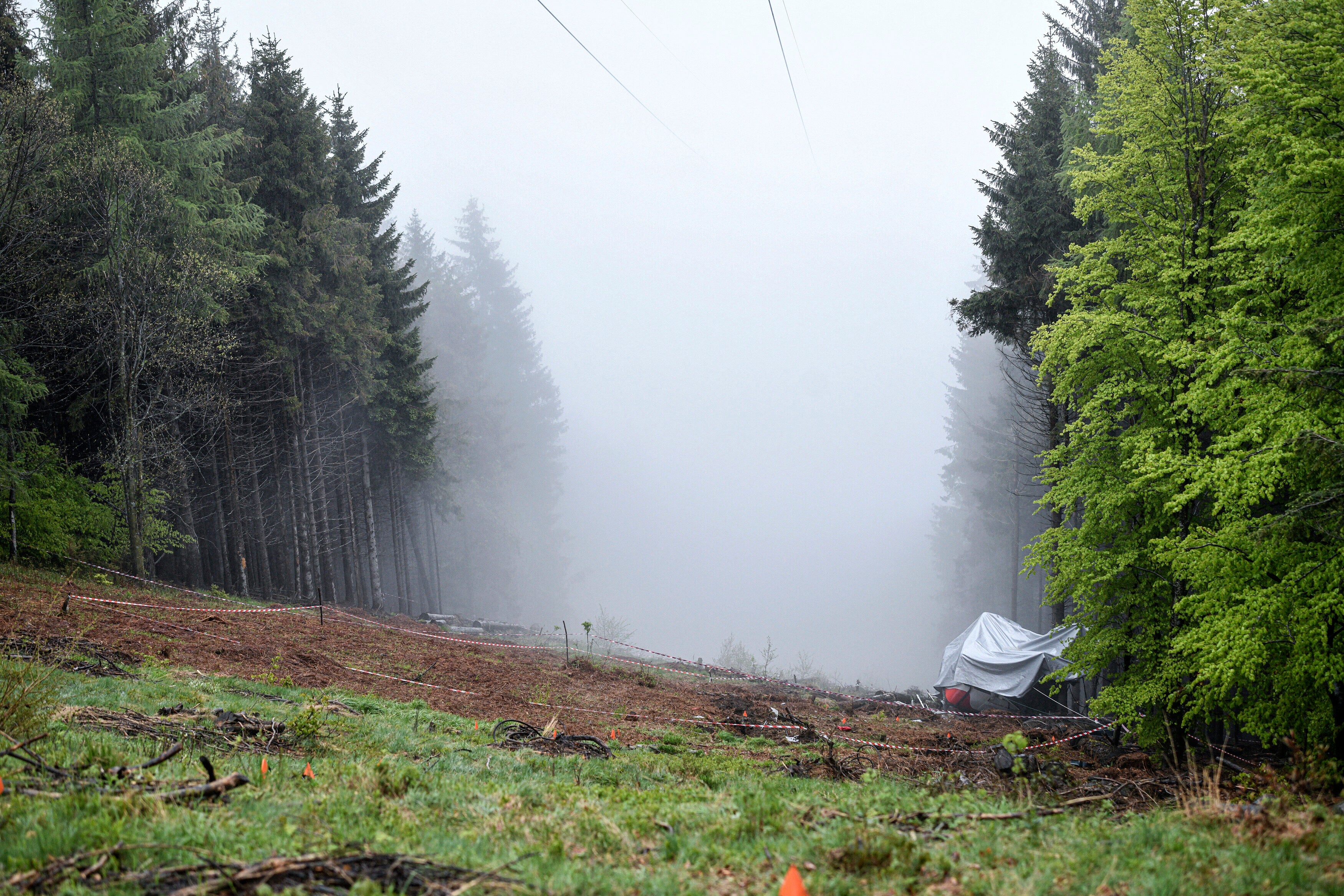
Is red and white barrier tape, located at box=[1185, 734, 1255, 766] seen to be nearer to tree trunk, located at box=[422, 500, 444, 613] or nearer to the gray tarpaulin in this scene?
the gray tarpaulin

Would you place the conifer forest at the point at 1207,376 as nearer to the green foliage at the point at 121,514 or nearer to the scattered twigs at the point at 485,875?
the scattered twigs at the point at 485,875

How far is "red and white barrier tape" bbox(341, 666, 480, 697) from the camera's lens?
13.2 meters

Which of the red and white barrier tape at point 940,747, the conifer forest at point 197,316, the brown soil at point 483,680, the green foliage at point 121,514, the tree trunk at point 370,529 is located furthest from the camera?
the tree trunk at point 370,529

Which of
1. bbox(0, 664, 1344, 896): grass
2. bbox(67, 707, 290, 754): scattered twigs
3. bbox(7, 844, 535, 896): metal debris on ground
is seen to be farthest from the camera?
bbox(67, 707, 290, 754): scattered twigs

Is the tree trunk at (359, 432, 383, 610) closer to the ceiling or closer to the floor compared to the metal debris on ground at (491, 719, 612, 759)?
closer to the ceiling

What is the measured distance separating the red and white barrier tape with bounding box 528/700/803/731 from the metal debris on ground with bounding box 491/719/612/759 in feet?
10.1

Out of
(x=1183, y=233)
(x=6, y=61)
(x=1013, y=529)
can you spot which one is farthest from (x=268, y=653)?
(x=1013, y=529)

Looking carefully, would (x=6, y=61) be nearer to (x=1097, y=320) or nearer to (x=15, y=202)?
(x=15, y=202)

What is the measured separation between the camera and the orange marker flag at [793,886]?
3.23 m

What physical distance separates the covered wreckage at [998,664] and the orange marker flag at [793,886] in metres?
16.3

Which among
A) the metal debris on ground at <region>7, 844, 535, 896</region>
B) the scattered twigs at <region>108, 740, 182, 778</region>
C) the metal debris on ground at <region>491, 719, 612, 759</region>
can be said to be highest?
the scattered twigs at <region>108, 740, 182, 778</region>

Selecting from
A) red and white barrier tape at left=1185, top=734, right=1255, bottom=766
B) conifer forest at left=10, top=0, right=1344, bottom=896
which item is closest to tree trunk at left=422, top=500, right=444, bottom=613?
conifer forest at left=10, top=0, right=1344, bottom=896

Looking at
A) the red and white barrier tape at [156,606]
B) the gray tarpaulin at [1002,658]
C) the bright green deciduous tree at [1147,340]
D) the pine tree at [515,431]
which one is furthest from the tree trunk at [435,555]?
the bright green deciduous tree at [1147,340]

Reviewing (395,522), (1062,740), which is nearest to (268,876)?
(1062,740)
